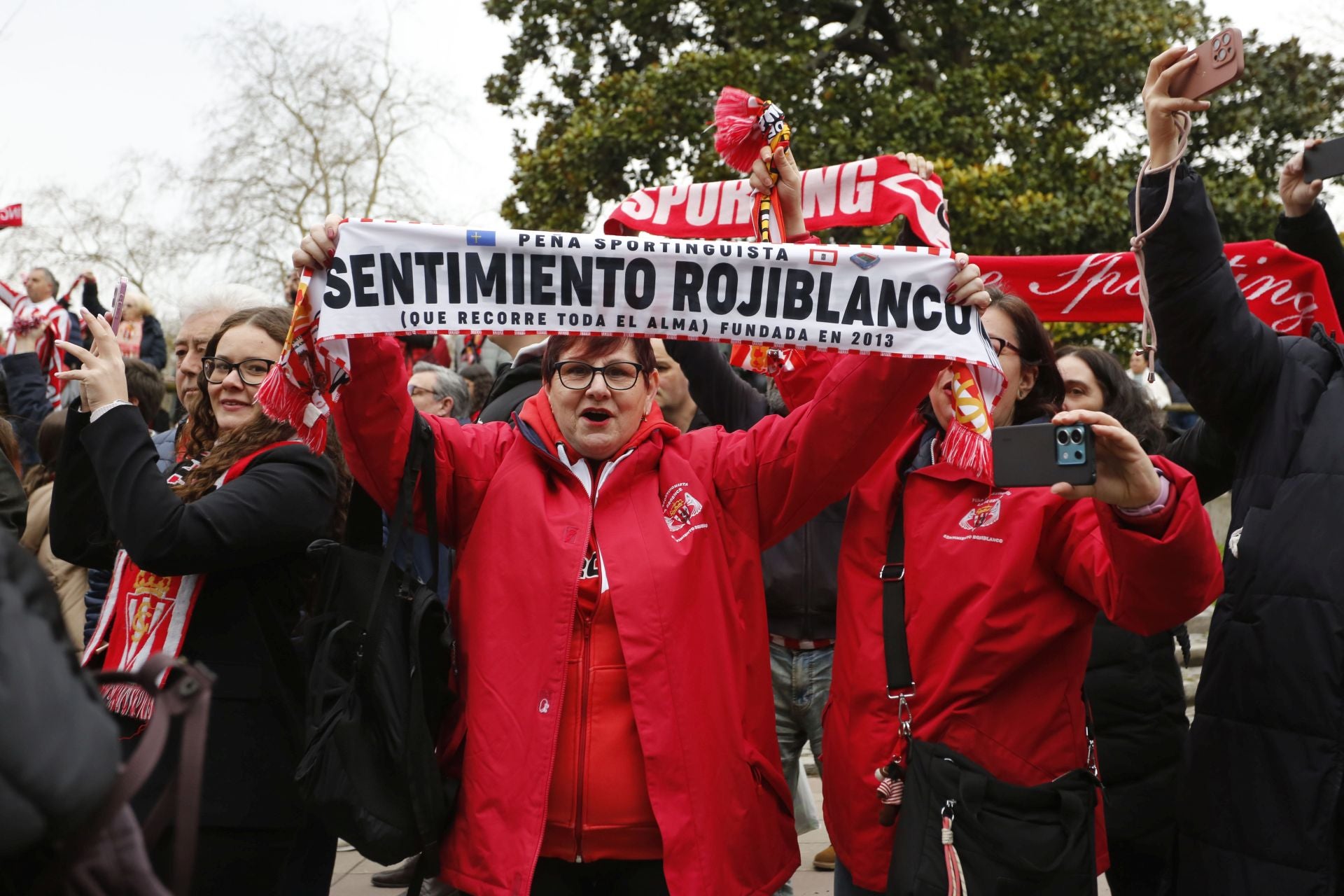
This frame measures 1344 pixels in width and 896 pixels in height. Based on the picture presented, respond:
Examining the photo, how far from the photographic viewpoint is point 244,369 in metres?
2.93

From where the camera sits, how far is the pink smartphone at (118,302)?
3145 millimetres

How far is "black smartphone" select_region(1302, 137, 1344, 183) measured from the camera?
2.91 metres

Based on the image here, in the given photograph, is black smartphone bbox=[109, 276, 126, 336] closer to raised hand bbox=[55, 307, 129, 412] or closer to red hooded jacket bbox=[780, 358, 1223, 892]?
raised hand bbox=[55, 307, 129, 412]

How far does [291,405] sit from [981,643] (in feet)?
4.84

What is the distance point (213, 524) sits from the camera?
2.53 m

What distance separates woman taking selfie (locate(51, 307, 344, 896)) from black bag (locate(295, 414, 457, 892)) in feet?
0.93

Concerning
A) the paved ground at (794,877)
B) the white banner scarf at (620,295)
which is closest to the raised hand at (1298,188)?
the white banner scarf at (620,295)

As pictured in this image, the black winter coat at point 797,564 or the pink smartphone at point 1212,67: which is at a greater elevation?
the pink smartphone at point 1212,67

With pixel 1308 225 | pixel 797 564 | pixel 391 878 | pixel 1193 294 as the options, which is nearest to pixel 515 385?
pixel 797 564

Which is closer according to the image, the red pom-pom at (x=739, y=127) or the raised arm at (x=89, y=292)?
the red pom-pom at (x=739, y=127)

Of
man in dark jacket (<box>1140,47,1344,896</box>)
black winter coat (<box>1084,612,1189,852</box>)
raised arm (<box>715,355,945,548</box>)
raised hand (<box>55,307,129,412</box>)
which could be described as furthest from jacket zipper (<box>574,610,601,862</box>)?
black winter coat (<box>1084,612,1189,852</box>)

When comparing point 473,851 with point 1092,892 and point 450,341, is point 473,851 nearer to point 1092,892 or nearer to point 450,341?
point 1092,892

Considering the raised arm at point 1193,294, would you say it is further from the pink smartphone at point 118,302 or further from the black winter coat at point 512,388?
the pink smartphone at point 118,302

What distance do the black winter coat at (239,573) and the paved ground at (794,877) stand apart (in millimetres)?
2237
